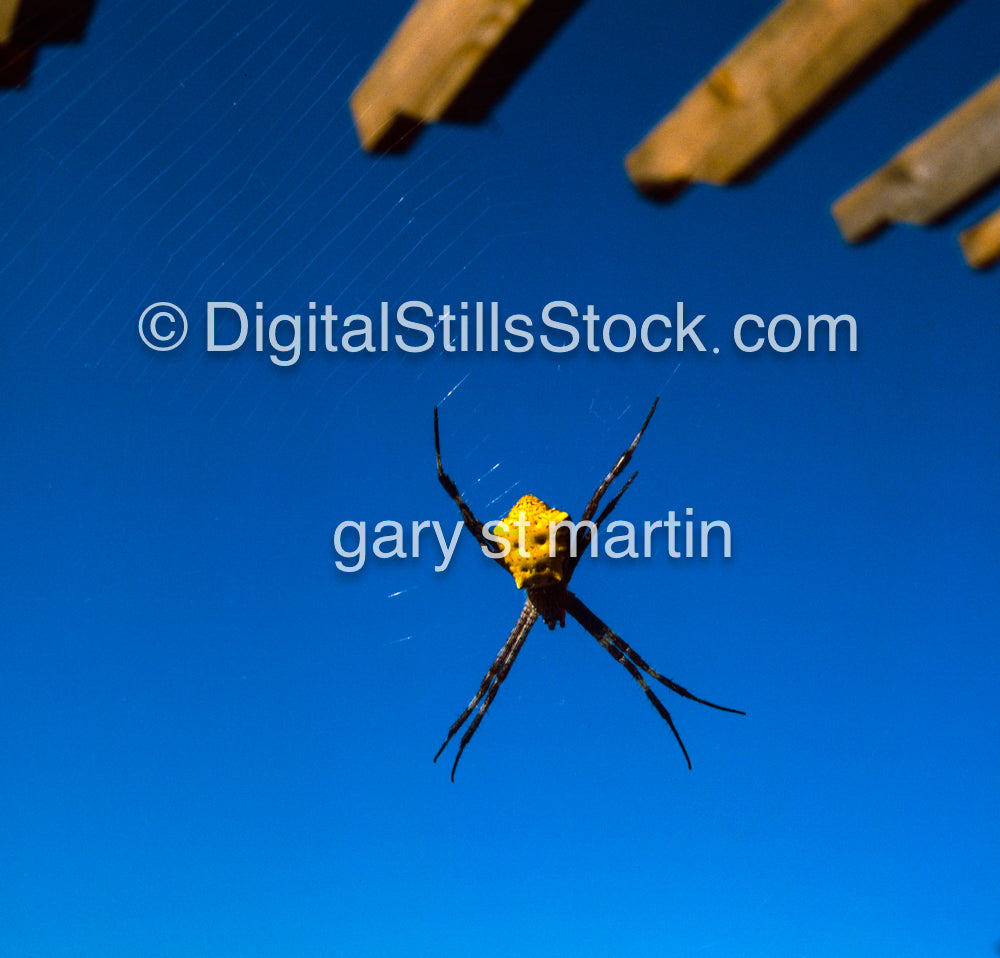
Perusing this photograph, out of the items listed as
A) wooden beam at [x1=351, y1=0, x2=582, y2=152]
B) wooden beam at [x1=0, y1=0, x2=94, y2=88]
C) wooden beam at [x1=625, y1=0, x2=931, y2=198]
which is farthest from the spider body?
wooden beam at [x1=0, y1=0, x2=94, y2=88]

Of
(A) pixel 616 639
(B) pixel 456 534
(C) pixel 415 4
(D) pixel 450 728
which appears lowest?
(D) pixel 450 728

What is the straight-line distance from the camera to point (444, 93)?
5.99 feet

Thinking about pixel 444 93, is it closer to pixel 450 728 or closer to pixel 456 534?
pixel 456 534

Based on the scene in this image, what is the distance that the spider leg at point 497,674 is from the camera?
5.16 metres

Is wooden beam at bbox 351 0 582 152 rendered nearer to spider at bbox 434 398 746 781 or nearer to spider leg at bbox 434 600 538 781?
spider at bbox 434 398 746 781

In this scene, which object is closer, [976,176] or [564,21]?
[564,21]

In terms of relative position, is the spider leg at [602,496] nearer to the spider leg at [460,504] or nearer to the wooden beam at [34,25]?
the spider leg at [460,504]

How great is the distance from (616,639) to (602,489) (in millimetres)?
1323

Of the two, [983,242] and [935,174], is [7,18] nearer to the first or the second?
[935,174]

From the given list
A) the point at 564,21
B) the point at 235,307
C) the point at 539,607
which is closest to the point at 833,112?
the point at 564,21

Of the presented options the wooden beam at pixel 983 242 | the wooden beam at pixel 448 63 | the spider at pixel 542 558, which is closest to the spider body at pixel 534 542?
the spider at pixel 542 558

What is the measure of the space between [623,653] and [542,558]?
122cm

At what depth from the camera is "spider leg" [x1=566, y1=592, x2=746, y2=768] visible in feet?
17.0

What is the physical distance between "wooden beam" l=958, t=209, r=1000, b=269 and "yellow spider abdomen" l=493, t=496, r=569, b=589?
2128 mm
